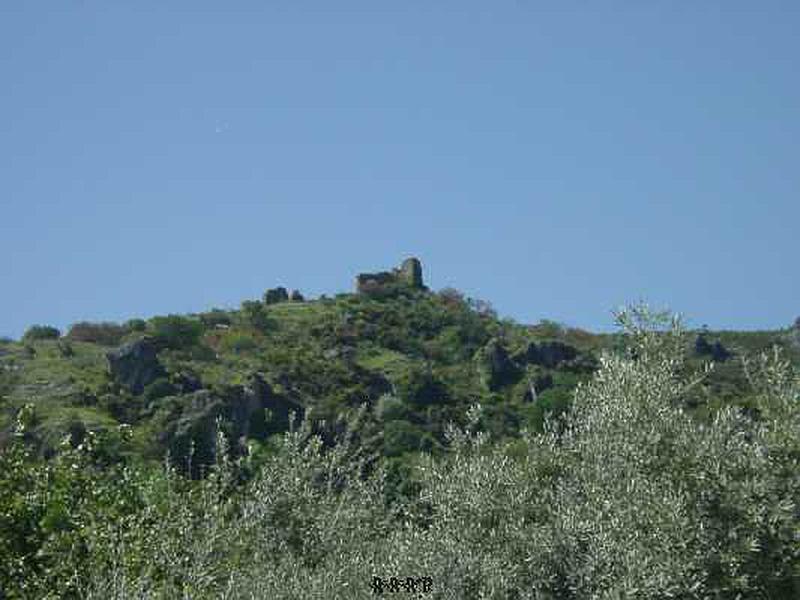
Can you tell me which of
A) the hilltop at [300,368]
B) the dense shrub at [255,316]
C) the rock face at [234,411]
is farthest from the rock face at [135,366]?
the dense shrub at [255,316]

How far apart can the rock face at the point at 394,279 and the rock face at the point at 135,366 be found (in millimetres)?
49739

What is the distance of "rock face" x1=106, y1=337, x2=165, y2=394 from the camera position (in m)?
88.5

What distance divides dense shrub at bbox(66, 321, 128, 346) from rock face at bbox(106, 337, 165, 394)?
744 inches

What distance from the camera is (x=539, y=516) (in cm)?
1408

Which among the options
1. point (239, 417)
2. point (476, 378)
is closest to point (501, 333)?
point (476, 378)

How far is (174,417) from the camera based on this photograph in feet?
244

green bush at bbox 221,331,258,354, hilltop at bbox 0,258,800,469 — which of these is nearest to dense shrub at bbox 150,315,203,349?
hilltop at bbox 0,258,800,469

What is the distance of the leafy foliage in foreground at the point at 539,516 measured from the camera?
12492mm

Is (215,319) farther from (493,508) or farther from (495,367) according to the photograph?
(493,508)

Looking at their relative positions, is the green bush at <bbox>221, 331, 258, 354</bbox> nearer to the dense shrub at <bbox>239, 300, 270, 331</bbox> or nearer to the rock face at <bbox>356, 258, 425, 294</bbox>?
the dense shrub at <bbox>239, 300, 270, 331</bbox>

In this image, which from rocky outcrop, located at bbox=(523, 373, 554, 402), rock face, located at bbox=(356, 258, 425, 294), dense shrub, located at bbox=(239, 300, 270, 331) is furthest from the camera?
rock face, located at bbox=(356, 258, 425, 294)

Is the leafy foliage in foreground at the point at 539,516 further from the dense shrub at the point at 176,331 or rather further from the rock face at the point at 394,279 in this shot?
the rock face at the point at 394,279

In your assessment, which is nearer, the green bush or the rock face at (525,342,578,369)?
the rock face at (525,342,578,369)

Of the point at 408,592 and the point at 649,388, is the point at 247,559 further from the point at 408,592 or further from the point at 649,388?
the point at 649,388
